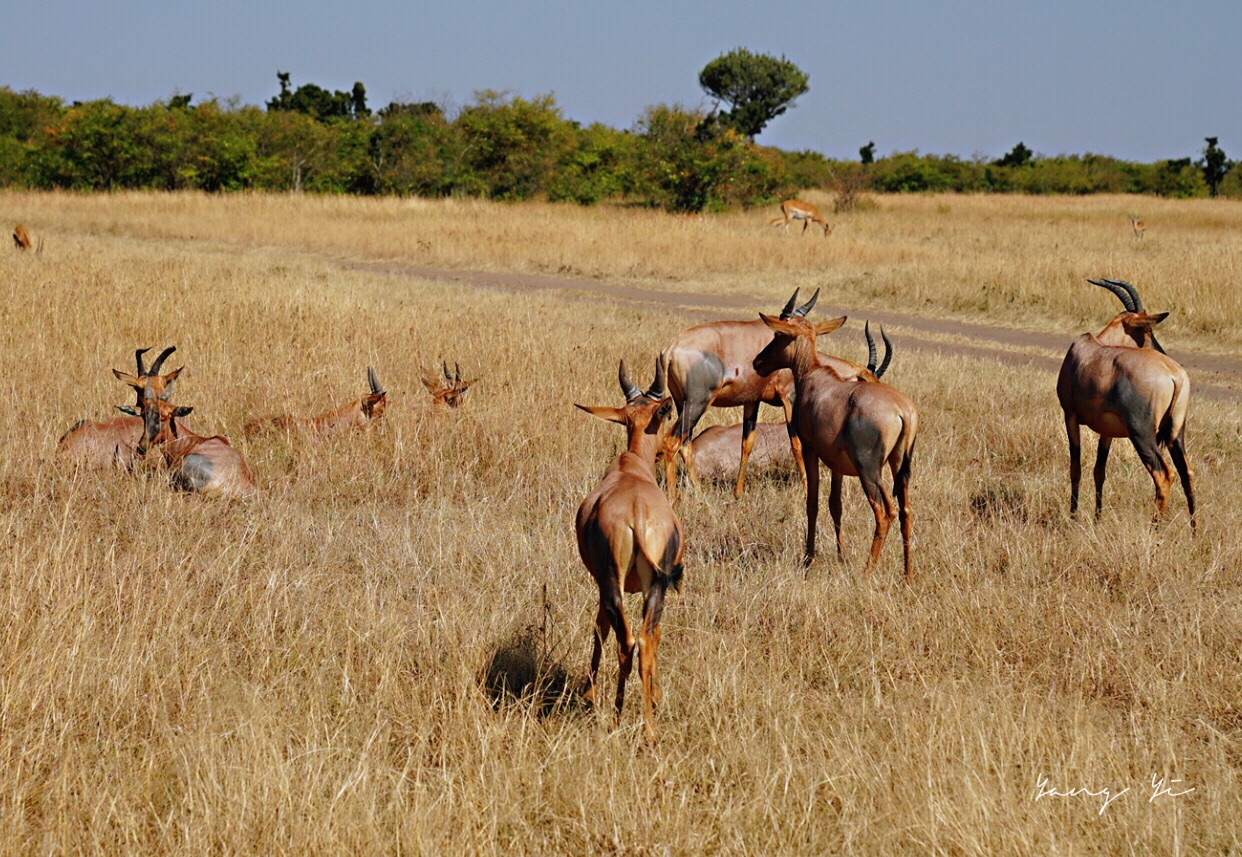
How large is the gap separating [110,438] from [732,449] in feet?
14.5

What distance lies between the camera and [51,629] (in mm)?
4637

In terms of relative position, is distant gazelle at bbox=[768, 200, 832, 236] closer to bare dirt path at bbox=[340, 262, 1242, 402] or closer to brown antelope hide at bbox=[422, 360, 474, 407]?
bare dirt path at bbox=[340, 262, 1242, 402]

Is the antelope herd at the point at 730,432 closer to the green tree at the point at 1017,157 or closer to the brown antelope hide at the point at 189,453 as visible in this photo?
the brown antelope hide at the point at 189,453

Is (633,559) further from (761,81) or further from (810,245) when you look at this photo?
(761,81)

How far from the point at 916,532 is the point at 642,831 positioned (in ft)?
12.1

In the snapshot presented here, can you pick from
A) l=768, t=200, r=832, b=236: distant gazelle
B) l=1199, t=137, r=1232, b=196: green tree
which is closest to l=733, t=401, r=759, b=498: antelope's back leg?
l=768, t=200, r=832, b=236: distant gazelle

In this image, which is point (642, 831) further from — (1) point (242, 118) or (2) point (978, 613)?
(1) point (242, 118)

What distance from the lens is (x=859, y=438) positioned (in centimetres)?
582

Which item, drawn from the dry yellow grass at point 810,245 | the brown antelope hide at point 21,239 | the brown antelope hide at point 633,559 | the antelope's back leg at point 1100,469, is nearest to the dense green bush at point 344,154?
the dry yellow grass at point 810,245

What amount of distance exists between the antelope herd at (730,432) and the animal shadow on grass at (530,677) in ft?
0.52

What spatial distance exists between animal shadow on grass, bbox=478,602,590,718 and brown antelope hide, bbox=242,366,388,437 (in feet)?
12.6

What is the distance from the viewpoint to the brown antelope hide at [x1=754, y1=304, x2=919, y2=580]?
577cm


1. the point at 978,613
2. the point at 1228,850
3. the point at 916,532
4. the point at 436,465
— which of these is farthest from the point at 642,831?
the point at 436,465

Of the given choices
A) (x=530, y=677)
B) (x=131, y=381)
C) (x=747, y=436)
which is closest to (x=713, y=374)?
(x=747, y=436)
